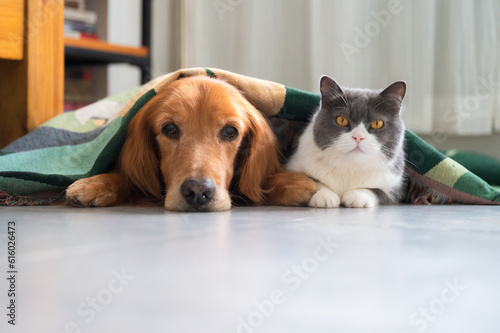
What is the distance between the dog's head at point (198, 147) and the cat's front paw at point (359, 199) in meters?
0.25

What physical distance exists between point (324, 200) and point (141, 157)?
1.74ft

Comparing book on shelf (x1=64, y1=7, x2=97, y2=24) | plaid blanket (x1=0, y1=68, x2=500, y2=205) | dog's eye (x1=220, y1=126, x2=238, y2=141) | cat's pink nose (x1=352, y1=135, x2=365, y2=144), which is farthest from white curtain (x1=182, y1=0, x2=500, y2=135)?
dog's eye (x1=220, y1=126, x2=238, y2=141)

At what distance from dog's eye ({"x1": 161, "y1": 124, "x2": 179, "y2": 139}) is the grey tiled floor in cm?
38

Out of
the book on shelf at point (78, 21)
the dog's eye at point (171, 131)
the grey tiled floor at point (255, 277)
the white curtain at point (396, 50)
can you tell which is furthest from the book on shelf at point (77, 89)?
the grey tiled floor at point (255, 277)

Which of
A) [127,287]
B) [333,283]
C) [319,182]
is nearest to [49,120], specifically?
[319,182]

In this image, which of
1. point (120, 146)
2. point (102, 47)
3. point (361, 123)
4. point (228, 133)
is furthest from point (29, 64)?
point (102, 47)

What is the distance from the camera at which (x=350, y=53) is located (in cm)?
309

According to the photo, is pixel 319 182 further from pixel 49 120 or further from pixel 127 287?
pixel 49 120

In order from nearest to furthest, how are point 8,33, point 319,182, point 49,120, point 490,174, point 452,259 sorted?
point 452,259
point 319,182
point 8,33
point 49,120
point 490,174

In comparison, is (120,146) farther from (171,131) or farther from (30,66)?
(30,66)

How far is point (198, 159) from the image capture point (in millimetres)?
1296

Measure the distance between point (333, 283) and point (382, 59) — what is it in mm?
2552

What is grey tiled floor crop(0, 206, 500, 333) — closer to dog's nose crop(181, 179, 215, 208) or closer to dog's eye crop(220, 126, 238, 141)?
dog's nose crop(181, 179, 215, 208)

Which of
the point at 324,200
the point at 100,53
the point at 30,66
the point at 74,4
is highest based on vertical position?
the point at 74,4
